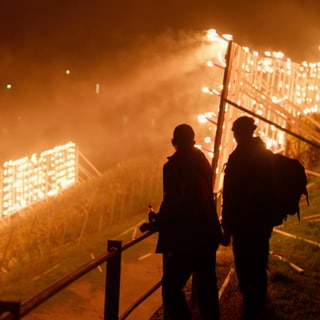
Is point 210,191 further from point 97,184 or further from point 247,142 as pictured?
point 97,184

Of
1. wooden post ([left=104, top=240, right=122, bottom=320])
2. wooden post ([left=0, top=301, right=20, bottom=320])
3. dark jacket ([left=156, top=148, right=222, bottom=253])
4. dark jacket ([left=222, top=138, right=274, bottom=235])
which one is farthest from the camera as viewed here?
dark jacket ([left=222, top=138, right=274, bottom=235])

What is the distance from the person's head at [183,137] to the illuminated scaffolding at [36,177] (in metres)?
11.6

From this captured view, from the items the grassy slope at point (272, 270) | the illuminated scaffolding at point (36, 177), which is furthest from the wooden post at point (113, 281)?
the illuminated scaffolding at point (36, 177)

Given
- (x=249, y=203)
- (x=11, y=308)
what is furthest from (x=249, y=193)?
(x=11, y=308)

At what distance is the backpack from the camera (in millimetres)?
3680

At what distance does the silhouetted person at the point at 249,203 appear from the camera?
363 cm

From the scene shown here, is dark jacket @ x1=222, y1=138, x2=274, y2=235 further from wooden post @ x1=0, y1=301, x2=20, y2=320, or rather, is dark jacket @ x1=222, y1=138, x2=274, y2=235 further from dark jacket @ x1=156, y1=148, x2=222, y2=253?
wooden post @ x1=0, y1=301, x2=20, y2=320

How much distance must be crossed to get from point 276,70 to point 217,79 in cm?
198

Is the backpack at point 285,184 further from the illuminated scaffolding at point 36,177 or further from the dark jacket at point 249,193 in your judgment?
the illuminated scaffolding at point 36,177

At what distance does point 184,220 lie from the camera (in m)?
3.38

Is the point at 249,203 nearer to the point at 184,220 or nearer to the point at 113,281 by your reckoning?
the point at 184,220

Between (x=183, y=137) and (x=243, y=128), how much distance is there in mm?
526

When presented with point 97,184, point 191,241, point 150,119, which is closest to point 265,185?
point 191,241

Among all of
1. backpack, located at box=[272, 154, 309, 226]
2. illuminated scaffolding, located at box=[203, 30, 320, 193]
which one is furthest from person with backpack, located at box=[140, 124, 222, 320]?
illuminated scaffolding, located at box=[203, 30, 320, 193]
